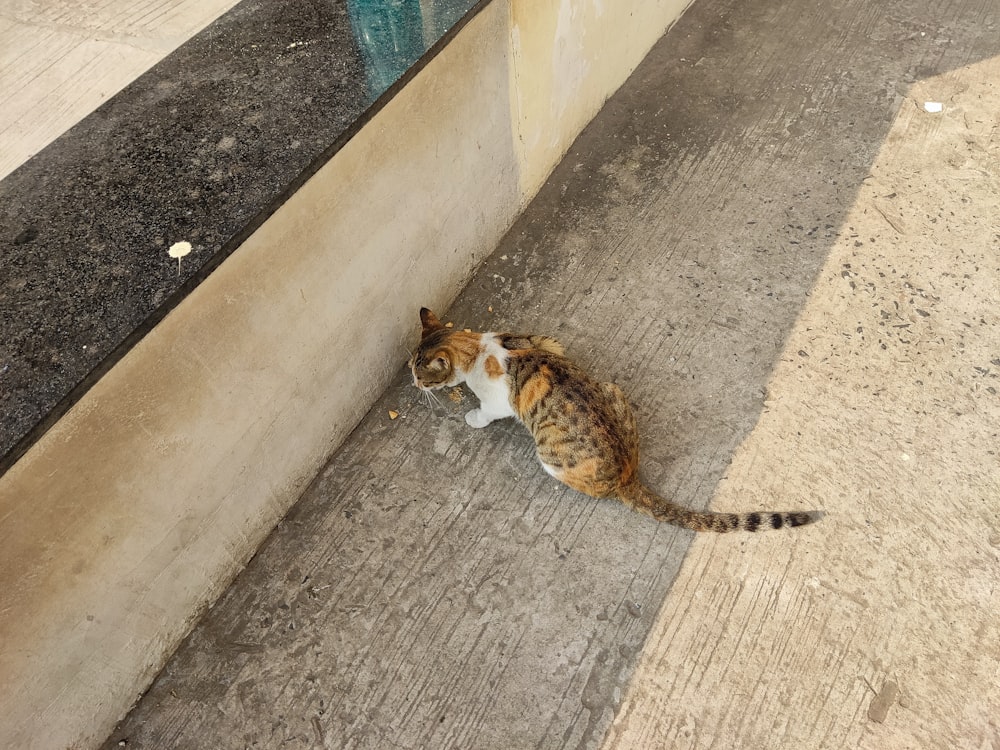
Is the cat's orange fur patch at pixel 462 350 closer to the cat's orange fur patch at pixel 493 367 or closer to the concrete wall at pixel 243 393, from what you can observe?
the cat's orange fur patch at pixel 493 367

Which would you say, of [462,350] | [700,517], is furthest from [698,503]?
[462,350]

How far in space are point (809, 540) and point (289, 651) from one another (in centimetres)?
188

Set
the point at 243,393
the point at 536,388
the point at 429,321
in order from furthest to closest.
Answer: the point at 429,321
the point at 536,388
the point at 243,393

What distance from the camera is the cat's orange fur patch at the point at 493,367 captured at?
107 inches

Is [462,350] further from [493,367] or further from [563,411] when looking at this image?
[563,411]

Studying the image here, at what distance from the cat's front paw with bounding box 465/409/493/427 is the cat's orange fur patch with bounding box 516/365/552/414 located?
281 mm

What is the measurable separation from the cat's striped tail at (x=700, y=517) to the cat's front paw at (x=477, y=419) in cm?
62

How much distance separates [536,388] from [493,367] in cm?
20

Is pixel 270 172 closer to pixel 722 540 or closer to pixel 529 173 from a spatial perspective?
pixel 529 173

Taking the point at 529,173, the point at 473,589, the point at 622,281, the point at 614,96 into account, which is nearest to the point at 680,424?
the point at 622,281

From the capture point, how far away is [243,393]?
233cm

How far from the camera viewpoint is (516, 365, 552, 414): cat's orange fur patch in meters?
2.59

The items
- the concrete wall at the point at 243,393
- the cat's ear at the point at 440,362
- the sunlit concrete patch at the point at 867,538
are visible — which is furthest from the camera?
the cat's ear at the point at 440,362

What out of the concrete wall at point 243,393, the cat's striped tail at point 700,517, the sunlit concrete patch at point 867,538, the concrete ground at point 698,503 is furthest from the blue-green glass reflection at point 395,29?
the sunlit concrete patch at point 867,538
